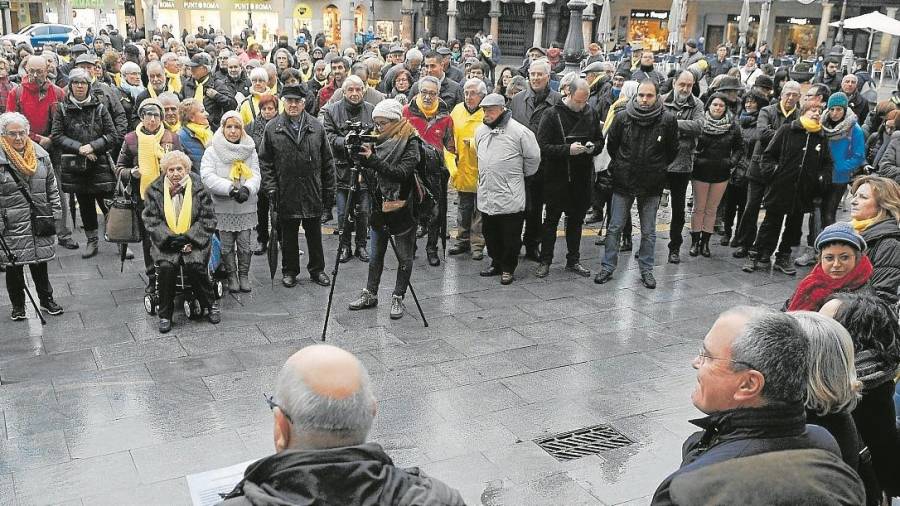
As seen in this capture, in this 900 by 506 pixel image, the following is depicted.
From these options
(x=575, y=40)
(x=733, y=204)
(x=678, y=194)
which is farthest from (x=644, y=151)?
(x=575, y=40)

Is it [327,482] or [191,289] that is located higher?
[327,482]

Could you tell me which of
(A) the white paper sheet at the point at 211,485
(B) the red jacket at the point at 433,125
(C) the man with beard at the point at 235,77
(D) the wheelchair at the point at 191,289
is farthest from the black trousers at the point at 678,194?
(A) the white paper sheet at the point at 211,485

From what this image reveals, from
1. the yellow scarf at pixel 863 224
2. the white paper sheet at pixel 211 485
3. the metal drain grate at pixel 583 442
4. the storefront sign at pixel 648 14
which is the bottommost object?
the metal drain grate at pixel 583 442

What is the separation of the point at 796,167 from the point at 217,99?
7.16m

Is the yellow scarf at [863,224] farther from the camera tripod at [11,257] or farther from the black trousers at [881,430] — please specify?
the camera tripod at [11,257]

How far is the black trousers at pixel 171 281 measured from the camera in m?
7.22

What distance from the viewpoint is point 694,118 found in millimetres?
9336

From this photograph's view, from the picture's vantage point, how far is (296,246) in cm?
858

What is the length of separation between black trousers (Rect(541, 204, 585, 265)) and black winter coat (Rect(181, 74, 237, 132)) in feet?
15.1

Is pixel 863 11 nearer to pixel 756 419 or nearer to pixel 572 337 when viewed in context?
pixel 572 337

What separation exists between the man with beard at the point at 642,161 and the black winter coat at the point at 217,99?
5.14 meters

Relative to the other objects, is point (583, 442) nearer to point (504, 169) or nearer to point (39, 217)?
point (504, 169)

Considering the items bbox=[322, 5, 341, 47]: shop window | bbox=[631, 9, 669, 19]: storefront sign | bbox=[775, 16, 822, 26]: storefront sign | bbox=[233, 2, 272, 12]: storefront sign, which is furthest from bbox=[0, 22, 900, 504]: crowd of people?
bbox=[233, 2, 272, 12]: storefront sign

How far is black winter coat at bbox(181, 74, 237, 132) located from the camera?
10.9 m
